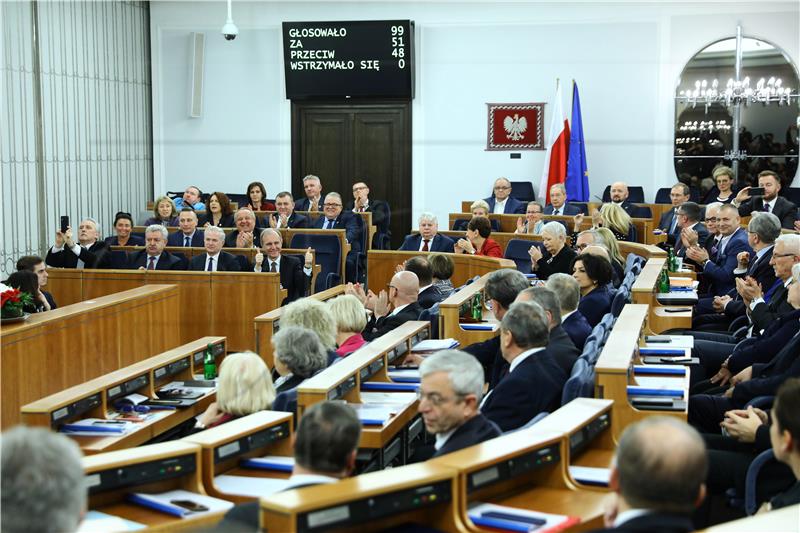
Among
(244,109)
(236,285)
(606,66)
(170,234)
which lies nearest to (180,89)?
(244,109)

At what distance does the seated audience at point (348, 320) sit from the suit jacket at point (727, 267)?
343cm

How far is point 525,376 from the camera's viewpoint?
14.2 feet

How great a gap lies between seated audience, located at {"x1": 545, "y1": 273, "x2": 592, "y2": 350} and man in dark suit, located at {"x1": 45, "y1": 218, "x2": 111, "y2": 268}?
5102 mm

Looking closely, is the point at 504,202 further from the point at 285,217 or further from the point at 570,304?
the point at 570,304

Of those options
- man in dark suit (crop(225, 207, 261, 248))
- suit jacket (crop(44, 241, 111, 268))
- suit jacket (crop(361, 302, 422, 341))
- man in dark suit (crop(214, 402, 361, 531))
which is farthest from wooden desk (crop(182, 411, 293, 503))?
man in dark suit (crop(225, 207, 261, 248))

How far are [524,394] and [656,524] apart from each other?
1911mm

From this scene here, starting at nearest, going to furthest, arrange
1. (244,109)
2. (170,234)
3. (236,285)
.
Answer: (236,285), (170,234), (244,109)

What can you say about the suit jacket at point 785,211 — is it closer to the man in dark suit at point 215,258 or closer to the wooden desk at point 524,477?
the man in dark suit at point 215,258

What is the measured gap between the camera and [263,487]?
3469 millimetres

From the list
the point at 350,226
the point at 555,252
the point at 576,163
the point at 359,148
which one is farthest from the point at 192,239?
the point at 576,163

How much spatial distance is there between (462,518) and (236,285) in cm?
556

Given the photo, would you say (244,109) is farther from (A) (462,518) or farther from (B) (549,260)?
(A) (462,518)

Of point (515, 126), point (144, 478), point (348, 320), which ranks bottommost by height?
point (144, 478)

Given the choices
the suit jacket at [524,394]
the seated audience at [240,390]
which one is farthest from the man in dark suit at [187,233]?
the suit jacket at [524,394]
